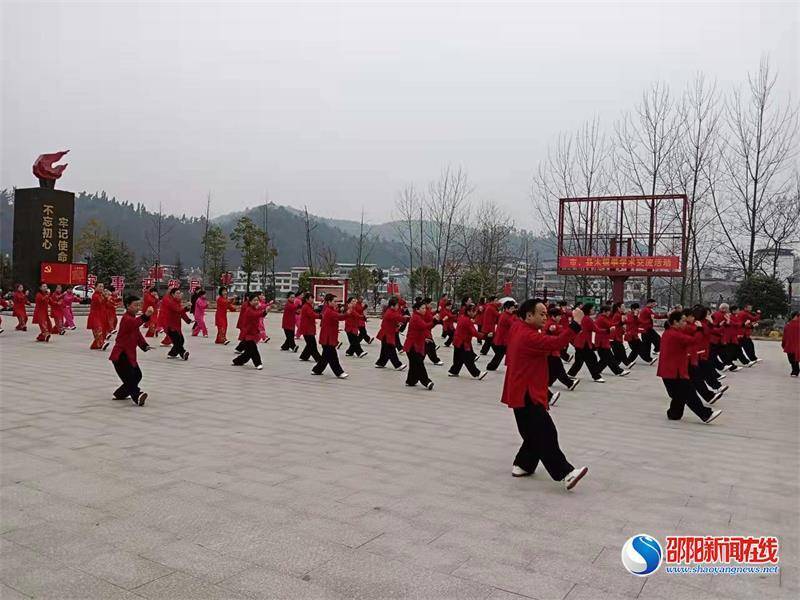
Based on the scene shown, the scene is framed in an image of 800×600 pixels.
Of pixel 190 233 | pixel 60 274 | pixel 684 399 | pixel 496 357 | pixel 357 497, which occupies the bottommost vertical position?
pixel 357 497

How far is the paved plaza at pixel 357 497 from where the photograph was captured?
3027 millimetres

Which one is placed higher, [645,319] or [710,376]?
[645,319]

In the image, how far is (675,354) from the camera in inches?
273

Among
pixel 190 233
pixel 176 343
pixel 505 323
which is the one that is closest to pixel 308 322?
pixel 176 343

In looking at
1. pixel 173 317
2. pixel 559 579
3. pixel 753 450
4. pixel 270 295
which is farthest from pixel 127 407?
pixel 270 295

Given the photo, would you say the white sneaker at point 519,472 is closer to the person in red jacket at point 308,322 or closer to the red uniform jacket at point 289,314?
the person in red jacket at point 308,322

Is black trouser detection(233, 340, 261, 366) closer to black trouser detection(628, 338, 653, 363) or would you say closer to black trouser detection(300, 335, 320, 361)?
black trouser detection(300, 335, 320, 361)

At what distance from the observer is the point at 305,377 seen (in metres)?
10.1

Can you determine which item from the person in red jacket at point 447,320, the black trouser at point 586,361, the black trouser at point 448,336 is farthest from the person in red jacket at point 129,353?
the black trouser at point 448,336

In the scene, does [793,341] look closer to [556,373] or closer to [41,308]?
[556,373]

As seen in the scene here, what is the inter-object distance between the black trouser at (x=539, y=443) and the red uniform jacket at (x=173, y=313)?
8.43 meters

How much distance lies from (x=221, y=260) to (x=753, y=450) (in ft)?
136

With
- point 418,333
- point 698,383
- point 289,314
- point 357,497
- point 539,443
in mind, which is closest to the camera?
point 357,497

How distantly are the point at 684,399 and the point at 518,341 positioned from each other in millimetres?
3623
